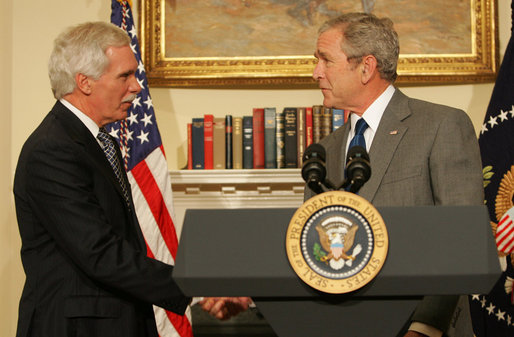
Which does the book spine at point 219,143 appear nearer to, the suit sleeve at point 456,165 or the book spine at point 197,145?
the book spine at point 197,145

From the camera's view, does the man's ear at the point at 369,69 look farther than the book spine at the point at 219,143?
No

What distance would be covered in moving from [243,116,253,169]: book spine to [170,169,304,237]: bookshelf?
0.07 meters

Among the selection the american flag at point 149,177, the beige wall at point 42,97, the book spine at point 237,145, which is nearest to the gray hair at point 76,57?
the american flag at point 149,177

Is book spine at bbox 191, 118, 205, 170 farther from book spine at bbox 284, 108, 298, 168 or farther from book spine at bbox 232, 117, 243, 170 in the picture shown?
book spine at bbox 284, 108, 298, 168

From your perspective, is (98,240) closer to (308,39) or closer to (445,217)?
(445,217)

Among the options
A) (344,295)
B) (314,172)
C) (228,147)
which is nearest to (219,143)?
(228,147)

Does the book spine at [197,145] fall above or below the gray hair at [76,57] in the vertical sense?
below

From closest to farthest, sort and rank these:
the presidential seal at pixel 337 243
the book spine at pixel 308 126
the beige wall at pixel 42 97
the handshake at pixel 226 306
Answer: the presidential seal at pixel 337 243
the handshake at pixel 226 306
the book spine at pixel 308 126
the beige wall at pixel 42 97

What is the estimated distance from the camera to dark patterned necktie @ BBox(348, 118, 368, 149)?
7.20 ft

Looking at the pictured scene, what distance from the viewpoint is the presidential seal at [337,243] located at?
4.39 feet

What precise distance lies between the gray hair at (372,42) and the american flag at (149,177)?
1.83 metres

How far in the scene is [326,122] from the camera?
160 inches

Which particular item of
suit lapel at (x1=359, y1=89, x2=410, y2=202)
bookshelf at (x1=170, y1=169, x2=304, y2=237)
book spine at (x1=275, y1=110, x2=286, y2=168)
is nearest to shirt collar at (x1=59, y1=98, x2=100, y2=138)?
suit lapel at (x1=359, y1=89, x2=410, y2=202)

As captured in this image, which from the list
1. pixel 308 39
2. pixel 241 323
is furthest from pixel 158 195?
pixel 308 39
